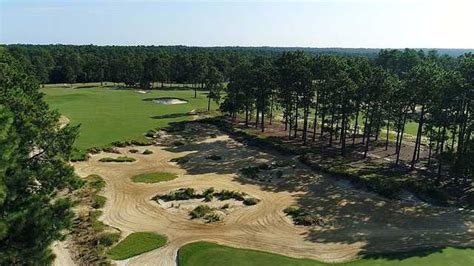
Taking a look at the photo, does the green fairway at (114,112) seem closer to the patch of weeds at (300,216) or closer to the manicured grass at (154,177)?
the manicured grass at (154,177)

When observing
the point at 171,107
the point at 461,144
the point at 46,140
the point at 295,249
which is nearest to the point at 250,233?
the point at 295,249

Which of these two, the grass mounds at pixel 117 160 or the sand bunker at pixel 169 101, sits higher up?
the sand bunker at pixel 169 101

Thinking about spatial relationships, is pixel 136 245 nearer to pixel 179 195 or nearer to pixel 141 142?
pixel 179 195

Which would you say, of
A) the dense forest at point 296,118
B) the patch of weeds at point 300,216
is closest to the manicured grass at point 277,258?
A: the patch of weeds at point 300,216

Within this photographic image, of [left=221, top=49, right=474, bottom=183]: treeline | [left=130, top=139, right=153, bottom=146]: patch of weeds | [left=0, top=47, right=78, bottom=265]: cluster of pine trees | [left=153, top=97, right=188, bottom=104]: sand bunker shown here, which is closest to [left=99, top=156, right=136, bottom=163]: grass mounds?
[left=130, top=139, right=153, bottom=146]: patch of weeds

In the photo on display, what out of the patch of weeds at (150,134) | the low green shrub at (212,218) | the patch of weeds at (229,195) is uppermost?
the patch of weeds at (150,134)

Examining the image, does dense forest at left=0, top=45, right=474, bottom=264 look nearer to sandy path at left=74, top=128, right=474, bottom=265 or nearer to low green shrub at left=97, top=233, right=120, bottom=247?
low green shrub at left=97, top=233, right=120, bottom=247

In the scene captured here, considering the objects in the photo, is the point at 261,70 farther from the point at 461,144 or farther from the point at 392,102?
the point at 461,144

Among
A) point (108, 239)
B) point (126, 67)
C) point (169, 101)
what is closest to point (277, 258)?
point (108, 239)
